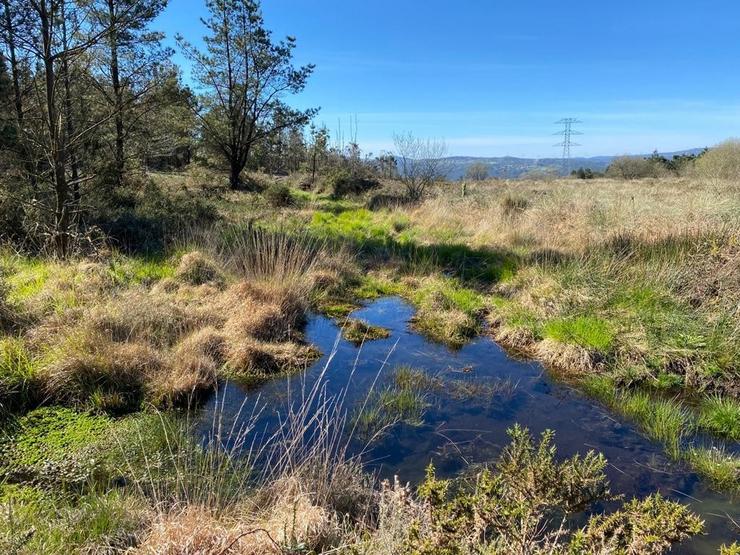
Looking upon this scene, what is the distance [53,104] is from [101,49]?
7.22 meters

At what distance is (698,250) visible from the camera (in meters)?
6.39

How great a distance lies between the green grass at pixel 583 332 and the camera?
531cm

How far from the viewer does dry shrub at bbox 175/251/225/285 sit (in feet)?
22.6

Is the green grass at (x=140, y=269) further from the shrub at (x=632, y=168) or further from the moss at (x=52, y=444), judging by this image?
the shrub at (x=632, y=168)

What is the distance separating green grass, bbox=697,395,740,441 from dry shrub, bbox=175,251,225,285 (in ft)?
20.0

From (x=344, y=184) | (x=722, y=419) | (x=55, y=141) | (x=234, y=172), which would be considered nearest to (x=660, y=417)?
(x=722, y=419)

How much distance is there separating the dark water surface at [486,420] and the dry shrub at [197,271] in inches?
79.1

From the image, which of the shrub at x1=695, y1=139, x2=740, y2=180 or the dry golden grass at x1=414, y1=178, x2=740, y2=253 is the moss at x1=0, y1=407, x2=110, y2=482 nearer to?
the dry golden grass at x1=414, y1=178, x2=740, y2=253

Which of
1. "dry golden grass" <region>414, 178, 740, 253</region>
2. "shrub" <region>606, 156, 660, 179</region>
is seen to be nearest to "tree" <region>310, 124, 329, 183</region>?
"dry golden grass" <region>414, 178, 740, 253</region>

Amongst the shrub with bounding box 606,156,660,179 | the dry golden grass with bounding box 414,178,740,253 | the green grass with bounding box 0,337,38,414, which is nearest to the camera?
the green grass with bounding box 0,337,38,414

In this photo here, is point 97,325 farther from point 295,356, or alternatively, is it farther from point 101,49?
point 101,49

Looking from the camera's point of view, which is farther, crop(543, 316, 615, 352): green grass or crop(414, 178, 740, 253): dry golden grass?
crop(414, 178, 740, 253): dry golden grass

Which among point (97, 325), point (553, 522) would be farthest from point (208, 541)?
point (97, 325)

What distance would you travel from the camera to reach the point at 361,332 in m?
6.12
